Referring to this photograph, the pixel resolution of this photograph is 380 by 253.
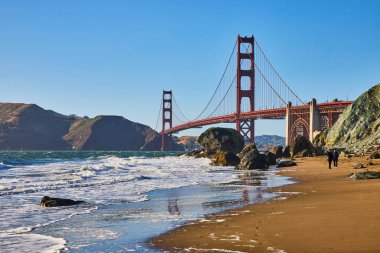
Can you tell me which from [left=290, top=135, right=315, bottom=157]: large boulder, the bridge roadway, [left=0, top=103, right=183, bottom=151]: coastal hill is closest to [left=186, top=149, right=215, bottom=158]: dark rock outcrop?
[left=290, top=135, right=315, bottom=157]: large boulder

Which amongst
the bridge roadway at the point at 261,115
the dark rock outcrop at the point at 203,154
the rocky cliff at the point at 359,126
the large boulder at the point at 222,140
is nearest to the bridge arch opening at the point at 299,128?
the bridge roadway at the point at 261,115

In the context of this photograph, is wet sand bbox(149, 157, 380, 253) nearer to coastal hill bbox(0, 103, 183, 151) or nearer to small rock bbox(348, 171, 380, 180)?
small rock bbox(348, 171, 380, 180)

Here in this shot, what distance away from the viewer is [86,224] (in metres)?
10.2

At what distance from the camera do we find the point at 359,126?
44.6 metres

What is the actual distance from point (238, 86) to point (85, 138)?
107 metres

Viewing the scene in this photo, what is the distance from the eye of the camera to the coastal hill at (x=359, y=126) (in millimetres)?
41406

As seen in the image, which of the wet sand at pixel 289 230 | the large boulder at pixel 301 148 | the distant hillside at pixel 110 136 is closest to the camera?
the wet sand at pixel 289 230

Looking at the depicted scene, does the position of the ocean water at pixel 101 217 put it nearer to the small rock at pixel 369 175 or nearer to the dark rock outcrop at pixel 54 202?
the dark rock outcrop at pixel 54 202

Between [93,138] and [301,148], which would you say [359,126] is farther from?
[93,138]

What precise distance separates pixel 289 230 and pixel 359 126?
39017mm

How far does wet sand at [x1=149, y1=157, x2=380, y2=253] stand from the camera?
679 cm

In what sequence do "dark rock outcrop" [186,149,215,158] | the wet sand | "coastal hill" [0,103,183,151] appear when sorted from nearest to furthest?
the wet sand → "dark rock outcrop" [186,149,215,158] → "coastal hill" [0,103,183,151]

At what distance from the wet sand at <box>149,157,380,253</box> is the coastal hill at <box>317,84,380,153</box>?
29972mm

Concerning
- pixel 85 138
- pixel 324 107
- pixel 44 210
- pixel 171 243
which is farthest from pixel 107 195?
pixel 85 138
